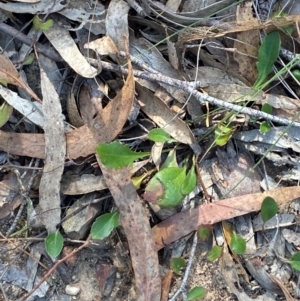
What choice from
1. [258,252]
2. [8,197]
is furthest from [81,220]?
[258,252]

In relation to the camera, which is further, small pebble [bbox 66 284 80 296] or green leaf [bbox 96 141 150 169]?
small pebble [bbox 66 284 80 296]

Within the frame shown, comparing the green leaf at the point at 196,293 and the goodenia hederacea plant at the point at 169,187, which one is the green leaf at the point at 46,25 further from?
the green leaf at the point at 196,293

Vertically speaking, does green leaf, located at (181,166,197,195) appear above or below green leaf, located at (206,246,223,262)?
above

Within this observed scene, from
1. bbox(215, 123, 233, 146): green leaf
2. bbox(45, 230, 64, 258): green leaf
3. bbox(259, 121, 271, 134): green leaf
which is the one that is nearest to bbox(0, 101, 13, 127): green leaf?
bbox(45, 230, 64, 258): green leaf

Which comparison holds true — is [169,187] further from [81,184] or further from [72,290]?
[72,290]

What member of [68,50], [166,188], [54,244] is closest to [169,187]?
[166,188]

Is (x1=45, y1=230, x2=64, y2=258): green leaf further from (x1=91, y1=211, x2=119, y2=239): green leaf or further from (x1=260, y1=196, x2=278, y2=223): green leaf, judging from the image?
(x1=260, y1=196, x2=278, y2=223): green leaf

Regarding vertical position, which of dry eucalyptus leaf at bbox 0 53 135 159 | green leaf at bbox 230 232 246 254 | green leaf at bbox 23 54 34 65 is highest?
green leaf at bbox 23 54 34 65
